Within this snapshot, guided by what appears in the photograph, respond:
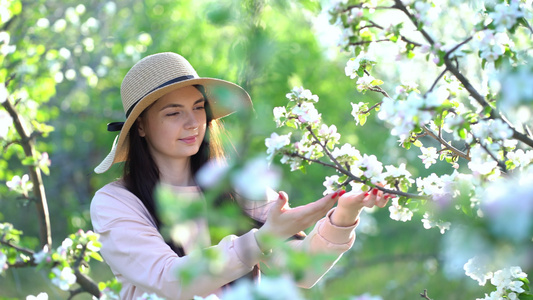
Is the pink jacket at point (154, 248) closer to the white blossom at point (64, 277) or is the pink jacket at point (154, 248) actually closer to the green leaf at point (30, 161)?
the white blossom at point (64, 277)

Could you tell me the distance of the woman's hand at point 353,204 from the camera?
1392 mm

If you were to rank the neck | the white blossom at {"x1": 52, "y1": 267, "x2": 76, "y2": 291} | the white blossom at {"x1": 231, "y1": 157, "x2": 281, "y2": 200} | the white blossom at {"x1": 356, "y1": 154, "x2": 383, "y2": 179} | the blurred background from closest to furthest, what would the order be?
the white blossom at {"x1": 231, "y1": 157, "x2": 281, "y2": 200}, the white blossom at {"x1": 356, "y1": 154, "x2": 383, "y2": 179}, the white blossom at {"x1": 52, "y1": 267, "x2": 76, "y2": 291}, the neck, the blurred background

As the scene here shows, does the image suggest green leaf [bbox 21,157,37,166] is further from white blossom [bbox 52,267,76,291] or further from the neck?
white blossom [bbox 52,267,76,291]

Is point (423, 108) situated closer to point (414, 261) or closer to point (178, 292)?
point (178, 292)

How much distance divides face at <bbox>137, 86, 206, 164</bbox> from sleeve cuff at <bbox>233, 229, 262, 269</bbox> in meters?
0.55

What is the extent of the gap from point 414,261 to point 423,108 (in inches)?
237

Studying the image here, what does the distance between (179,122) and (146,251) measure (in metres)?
0.46

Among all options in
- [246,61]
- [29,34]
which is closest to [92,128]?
[29,34]

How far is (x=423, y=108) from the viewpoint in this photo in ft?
3.40

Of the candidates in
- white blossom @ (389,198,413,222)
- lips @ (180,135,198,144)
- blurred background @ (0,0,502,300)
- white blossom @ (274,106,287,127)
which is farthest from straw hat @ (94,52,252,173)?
blurred background @ (0,0,502,300)

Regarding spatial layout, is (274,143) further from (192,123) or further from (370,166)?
(192,123)

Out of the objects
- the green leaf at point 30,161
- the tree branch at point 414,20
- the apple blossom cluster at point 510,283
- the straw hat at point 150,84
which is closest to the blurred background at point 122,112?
the green leaf at point 30,161

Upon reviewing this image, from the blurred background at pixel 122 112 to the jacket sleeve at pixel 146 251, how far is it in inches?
91.2

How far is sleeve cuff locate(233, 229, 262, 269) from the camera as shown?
54.2 inches
